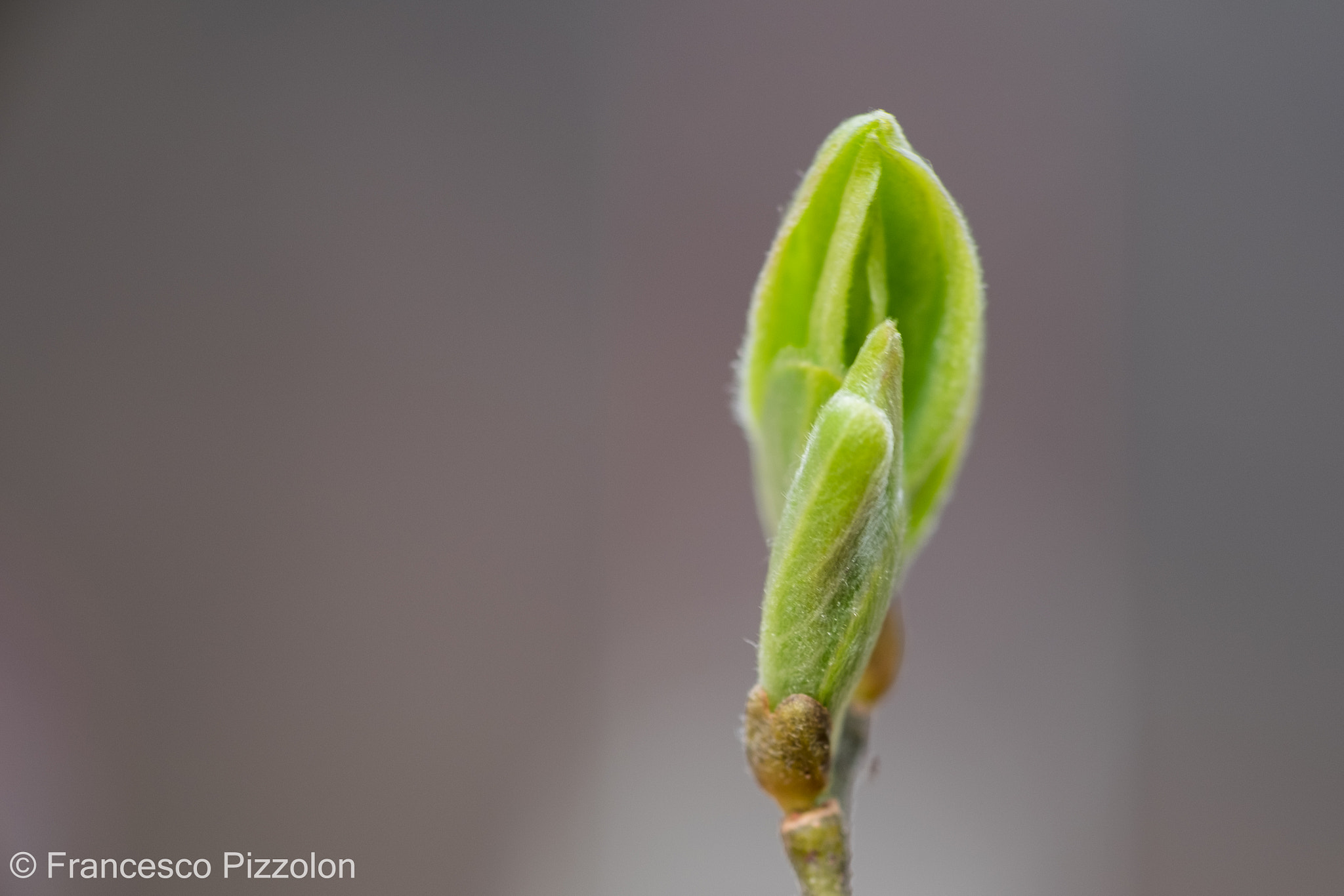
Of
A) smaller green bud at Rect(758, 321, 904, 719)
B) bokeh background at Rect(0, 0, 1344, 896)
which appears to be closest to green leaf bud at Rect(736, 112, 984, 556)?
smaller green bud at Rect(758, 321, 904, 719)

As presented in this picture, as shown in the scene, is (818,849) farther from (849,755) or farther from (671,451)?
(671,451)

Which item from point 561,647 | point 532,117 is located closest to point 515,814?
point 561,647

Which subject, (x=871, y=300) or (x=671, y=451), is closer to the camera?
(x=871, y=300)

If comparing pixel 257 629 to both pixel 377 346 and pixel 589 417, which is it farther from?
pixel 589 417

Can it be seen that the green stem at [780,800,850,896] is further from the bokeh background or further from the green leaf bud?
the bokeh background

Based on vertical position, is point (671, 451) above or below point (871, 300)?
above

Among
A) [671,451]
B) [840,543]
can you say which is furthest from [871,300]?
[671,451]

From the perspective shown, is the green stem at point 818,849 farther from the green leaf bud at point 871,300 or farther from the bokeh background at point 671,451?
the bokeh background at point 671,451

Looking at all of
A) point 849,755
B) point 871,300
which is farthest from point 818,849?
point 871,300

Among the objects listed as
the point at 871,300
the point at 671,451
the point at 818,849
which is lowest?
the point at 818,849
